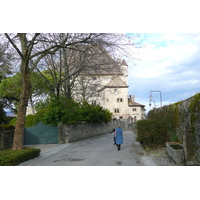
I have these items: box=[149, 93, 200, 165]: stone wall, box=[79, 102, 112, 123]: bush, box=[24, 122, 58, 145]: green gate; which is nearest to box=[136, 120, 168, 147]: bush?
box=[149, 93, 200, 165]: stone wall

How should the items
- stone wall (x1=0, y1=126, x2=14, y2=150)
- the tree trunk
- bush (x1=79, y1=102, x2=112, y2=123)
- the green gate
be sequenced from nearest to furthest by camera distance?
the tree trunk
stone wall (x1=0, y1=126, x2=14, y2=150)
the green gate
bush (x1=79, y1=102, x2=112, y2=123)

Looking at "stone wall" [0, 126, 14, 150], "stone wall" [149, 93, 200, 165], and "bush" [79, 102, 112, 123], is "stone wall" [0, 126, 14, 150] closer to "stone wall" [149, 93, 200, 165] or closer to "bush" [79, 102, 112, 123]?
"bush" [79, 102, 112, 123]

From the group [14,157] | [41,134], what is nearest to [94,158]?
[14,157]

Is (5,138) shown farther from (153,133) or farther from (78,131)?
(153,133)

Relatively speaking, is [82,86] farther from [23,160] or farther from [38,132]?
[23,160]

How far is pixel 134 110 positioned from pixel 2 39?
60046mm

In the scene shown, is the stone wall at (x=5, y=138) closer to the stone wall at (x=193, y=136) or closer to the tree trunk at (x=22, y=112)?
the tree trunk at (x=22, y=112)

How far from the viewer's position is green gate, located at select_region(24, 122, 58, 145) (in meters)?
21.5

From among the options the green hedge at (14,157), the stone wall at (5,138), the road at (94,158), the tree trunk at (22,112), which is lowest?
the road at (94,158)

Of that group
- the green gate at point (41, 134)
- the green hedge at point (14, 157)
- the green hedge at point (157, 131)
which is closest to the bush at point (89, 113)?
the green gate at point (41, 134)

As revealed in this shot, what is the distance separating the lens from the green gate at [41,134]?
2147 centimetres

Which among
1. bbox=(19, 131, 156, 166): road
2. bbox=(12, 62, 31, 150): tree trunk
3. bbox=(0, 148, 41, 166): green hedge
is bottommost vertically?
bbox=(19, 131, 156, 166): road

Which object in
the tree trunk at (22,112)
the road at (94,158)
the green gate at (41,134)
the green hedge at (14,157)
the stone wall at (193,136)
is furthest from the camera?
the green gate at (41,134)

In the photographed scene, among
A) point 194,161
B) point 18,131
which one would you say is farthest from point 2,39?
point 194,161
